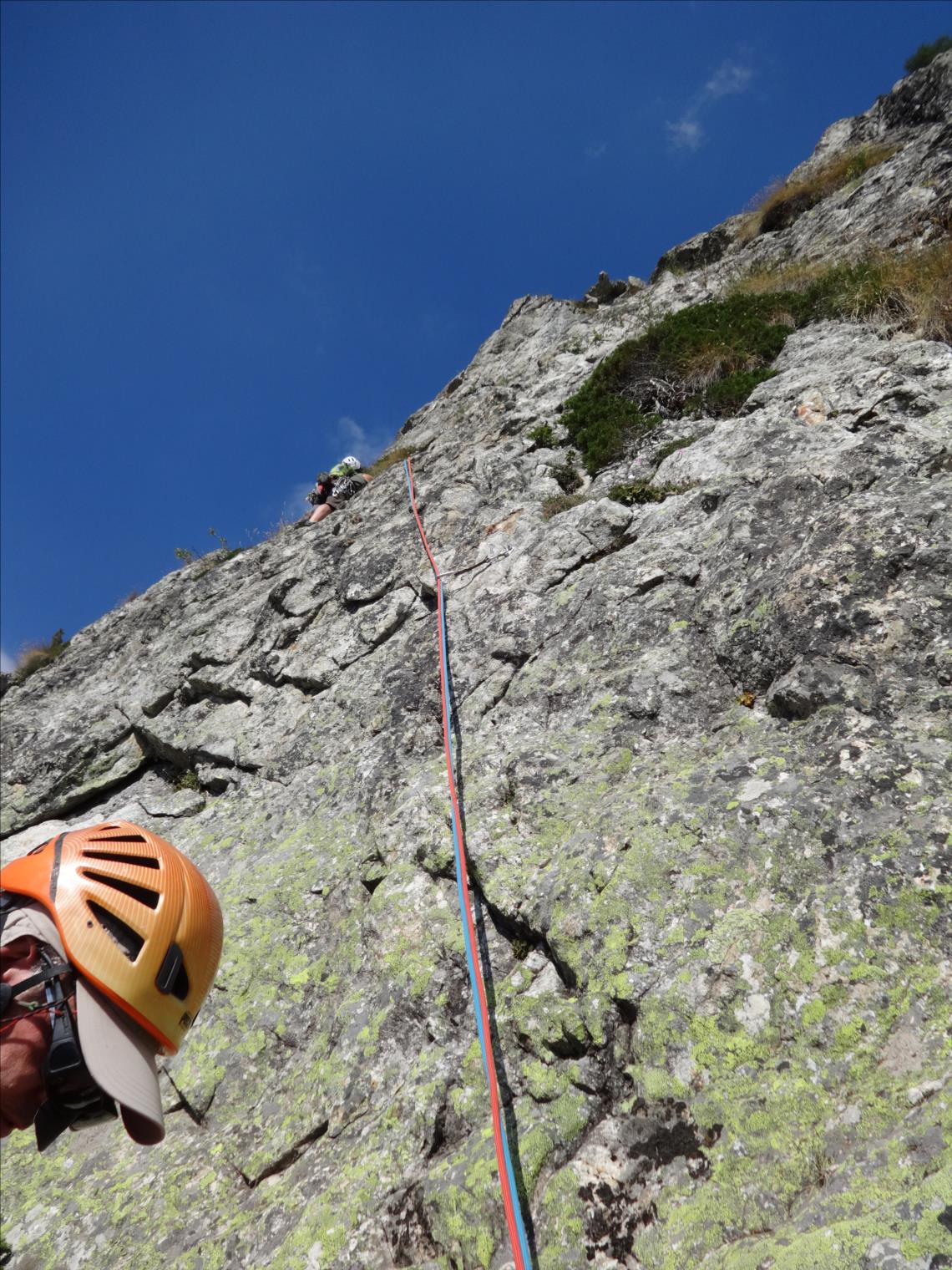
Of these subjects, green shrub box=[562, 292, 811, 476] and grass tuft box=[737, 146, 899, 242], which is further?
grass tuft box=[737, 146, 899, 242]

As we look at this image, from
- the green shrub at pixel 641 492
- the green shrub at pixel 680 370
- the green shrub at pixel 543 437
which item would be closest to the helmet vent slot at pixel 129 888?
the green shrub at pixel 641 492

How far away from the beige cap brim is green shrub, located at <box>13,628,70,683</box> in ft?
48.4

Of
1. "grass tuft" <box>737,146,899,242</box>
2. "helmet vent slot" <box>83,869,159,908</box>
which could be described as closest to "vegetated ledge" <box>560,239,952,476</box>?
"grass tuft" <box>737,146,899,242</box>

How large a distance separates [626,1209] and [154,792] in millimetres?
7677

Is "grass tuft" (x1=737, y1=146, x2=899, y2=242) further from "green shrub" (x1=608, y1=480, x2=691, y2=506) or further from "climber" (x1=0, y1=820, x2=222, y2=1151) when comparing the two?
"climber" (x1=0, y1=820, x2=222, y2=1151)

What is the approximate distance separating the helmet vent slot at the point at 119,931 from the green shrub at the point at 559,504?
7.57m

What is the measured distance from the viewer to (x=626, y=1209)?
3.01 metres

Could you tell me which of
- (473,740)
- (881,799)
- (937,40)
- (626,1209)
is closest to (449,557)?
(473,740)

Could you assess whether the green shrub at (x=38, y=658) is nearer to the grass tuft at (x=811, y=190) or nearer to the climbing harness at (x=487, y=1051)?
the climbing harness at (x=487, y=1051)

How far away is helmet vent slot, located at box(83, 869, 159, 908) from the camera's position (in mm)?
2508

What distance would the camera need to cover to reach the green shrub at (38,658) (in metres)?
15.4

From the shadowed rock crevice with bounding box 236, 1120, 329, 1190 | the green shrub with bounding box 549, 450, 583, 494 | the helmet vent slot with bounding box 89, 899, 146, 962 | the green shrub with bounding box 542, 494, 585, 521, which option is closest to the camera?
the helmet vent slot with bounding box 89, 899, 146, 962

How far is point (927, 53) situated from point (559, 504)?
31698 mm

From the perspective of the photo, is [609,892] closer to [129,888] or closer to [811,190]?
[129,888]
